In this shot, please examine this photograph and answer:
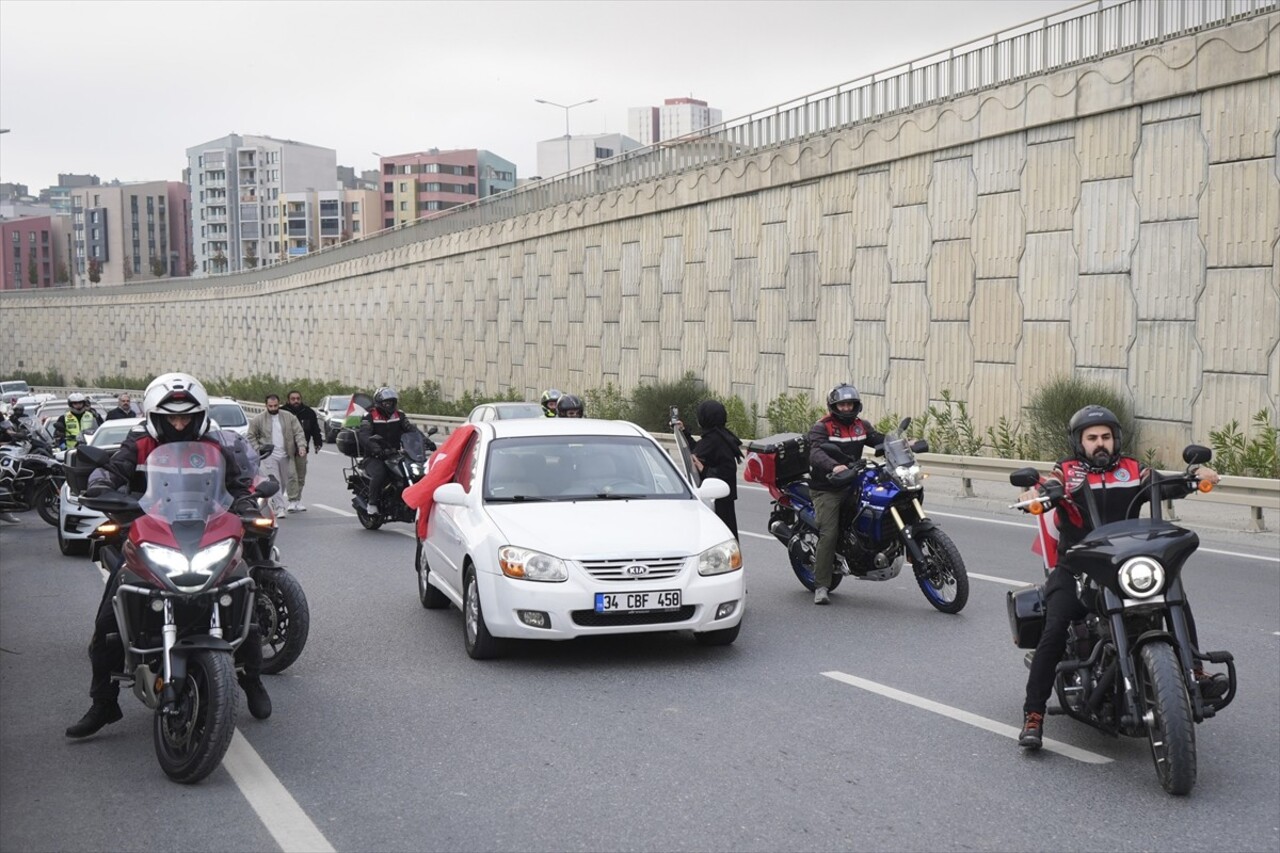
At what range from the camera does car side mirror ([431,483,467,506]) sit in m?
9.99

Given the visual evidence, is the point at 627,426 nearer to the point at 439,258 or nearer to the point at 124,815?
the point at 124,815

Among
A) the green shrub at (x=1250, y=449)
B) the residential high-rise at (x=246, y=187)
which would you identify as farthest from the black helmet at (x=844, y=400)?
the residential high-rise at (x=246, y=187)

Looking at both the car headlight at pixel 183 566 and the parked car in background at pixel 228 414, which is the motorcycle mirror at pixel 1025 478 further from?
the parked car in background at pixel 228 414

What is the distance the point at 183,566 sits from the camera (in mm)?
6660

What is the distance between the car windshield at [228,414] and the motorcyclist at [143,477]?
1710 centimetres

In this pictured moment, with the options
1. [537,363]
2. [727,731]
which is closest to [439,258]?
[537,363]

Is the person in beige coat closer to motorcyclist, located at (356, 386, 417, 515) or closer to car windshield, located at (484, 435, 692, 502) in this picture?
motorcyclist, located at (356, 386, 417, 515)

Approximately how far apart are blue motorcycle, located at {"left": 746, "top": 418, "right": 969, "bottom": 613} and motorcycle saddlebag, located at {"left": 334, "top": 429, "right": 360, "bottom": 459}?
24.1 ft

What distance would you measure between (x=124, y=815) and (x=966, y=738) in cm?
380

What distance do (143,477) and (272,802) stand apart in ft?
6.55

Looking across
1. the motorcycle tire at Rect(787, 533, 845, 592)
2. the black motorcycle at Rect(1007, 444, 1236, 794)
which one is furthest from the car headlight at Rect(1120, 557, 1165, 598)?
the motorcycle tire at Rect(787, 533, 845, 592)

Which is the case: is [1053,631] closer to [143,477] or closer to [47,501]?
[143,477]

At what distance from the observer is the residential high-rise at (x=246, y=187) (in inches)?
7613

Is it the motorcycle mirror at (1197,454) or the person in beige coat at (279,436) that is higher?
the motorcycle mirror at (1197,454)
